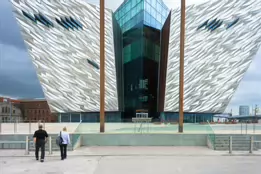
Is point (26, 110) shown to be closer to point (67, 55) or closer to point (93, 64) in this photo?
point (93, 64)

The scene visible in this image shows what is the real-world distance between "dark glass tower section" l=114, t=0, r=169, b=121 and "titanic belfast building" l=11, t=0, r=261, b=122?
17cm

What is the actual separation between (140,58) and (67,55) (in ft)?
38.5

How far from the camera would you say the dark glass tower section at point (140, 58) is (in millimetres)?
48469

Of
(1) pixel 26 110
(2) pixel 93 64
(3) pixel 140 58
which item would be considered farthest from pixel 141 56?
(1) pixel 26 110

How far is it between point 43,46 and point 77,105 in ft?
27.9

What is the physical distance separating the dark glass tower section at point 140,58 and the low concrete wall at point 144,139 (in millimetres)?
30589

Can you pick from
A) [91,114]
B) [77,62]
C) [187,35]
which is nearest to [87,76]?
[77,62]

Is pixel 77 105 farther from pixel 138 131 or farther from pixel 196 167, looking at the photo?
pixel 196 167

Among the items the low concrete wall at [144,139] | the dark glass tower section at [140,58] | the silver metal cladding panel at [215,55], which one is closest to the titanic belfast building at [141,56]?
the silver metal cladding panel at [215,55]

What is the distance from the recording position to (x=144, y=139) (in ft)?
57.9

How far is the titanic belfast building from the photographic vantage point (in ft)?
130

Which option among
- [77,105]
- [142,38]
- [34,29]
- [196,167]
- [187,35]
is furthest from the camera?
[142,38]

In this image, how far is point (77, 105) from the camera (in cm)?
4119

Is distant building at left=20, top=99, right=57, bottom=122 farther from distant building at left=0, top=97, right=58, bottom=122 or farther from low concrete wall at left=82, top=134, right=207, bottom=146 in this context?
low concrete wall at left=82, top=134, right=207, bottom=146
